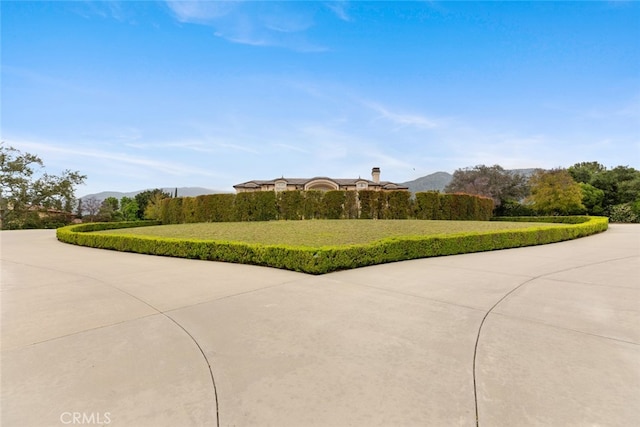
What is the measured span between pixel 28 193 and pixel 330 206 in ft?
92.6

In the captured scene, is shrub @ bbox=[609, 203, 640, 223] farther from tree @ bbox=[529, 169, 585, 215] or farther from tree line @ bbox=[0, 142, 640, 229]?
tree @ bbox=[529, 169, 585, 215]

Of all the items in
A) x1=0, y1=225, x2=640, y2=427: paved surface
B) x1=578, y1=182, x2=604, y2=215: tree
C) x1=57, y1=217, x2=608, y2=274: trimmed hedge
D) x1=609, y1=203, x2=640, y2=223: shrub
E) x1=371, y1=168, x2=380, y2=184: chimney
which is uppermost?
x1=371, y1=168, x2=380, y2=184: chimney

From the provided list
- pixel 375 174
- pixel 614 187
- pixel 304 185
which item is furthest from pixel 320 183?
pixel 614 187

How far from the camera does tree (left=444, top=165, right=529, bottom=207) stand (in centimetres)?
3597

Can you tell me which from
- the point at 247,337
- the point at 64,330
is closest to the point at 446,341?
the point at 247,337

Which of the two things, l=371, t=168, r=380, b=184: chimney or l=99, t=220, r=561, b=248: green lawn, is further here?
l=371, t=168, r=380, b=184: chimney

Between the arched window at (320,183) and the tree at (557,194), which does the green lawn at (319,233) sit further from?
the arched window at (320,183)

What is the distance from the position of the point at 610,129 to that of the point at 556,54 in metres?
7.55

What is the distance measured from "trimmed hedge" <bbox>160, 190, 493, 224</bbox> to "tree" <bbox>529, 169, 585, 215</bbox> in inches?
466

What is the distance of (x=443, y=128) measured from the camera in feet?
54.9

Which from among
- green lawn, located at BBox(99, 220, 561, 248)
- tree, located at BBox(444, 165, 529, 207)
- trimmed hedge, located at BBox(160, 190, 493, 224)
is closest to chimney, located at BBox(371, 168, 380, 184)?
tree, located at BBox(444, 165, 529, 207)

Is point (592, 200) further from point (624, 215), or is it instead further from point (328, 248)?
point (328, 248)

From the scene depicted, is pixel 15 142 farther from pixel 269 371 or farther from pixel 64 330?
pixel 269 371

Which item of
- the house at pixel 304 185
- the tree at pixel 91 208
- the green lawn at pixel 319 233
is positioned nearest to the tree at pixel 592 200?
the house at pixel 304 185
